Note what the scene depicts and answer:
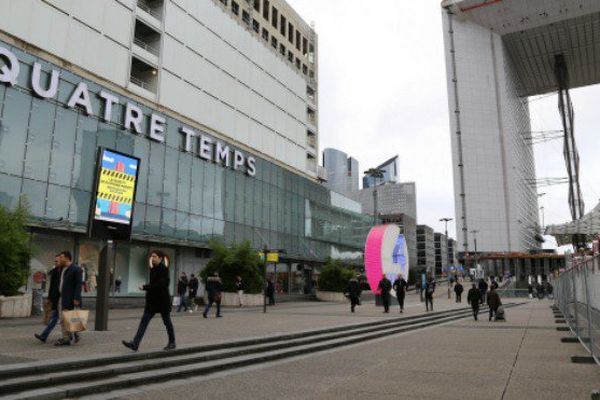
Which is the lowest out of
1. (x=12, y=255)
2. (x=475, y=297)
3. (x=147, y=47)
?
(x=475, y=297)

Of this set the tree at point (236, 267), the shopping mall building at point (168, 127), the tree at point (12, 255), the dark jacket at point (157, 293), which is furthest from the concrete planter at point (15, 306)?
the tree at point (236, 267)

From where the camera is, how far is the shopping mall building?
24.2m

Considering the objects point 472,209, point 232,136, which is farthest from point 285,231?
point 472,209

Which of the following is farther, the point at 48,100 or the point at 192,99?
the point at 192,99

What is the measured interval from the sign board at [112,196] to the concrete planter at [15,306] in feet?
21.6

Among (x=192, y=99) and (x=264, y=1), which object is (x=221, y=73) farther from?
(x=264, y=1)

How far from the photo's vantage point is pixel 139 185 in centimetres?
3000

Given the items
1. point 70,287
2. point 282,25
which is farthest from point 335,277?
point 282,25

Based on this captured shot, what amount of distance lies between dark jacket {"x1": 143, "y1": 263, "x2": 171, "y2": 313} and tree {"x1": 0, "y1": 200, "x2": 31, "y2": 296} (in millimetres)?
10996

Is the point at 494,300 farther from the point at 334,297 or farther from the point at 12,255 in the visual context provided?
the point at 12,255

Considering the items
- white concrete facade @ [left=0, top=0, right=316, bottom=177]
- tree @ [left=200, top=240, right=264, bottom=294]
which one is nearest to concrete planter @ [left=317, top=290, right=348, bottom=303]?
tree @ [left=200, top=240, right=264, bottom=294]

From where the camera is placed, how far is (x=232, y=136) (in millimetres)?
41188

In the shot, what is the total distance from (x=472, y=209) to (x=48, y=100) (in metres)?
85.9

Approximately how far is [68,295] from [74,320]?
0.50m
